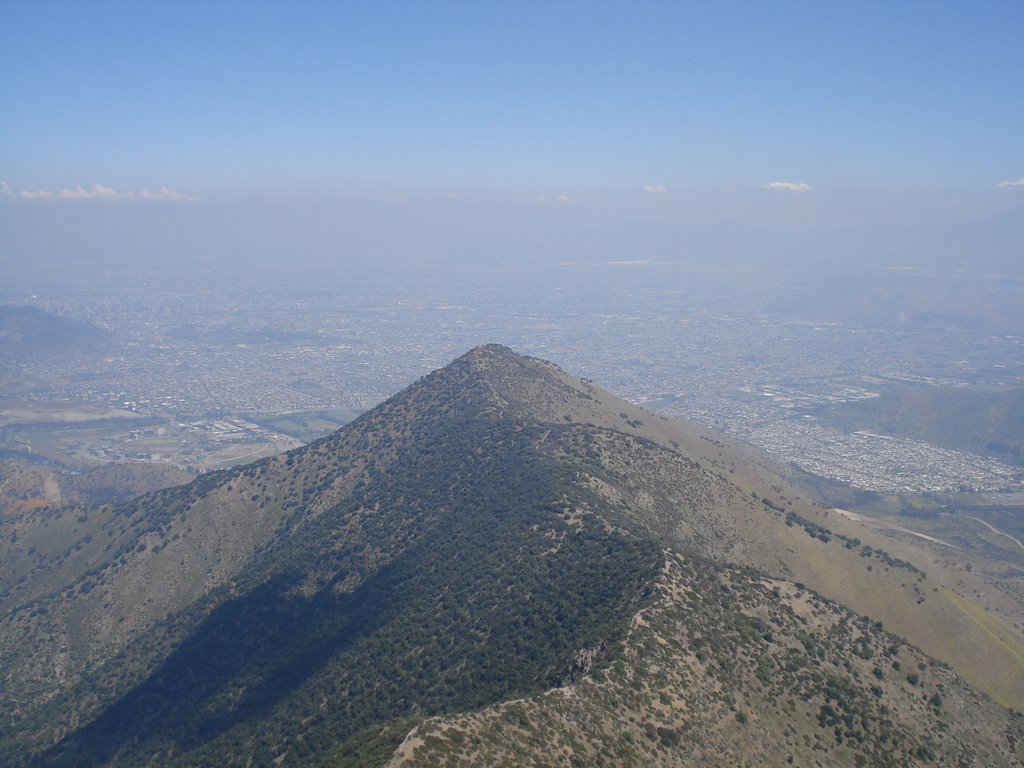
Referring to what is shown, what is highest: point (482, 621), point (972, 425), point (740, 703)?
point (740, 703)

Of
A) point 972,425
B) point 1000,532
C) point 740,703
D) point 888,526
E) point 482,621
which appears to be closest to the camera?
point 740,703

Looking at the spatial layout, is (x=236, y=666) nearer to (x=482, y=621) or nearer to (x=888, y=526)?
(x=482, y=621)

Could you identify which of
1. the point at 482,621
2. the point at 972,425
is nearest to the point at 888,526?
the point at 972,425

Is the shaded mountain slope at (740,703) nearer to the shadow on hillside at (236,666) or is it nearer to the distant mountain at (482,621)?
the distant mountain at (482,621)

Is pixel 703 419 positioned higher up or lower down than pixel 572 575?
lower down

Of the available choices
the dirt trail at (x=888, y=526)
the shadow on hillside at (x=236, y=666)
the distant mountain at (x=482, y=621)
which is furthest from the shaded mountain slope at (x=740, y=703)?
the dirt trail at (x=888, y=526)

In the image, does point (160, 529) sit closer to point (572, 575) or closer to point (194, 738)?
point (194, 738)

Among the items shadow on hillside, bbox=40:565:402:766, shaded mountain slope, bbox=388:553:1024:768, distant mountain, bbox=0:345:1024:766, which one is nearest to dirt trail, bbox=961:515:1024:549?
distant mountain, bbox=0:345:1024:766

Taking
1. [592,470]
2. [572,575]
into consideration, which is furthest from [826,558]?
[572,575]
